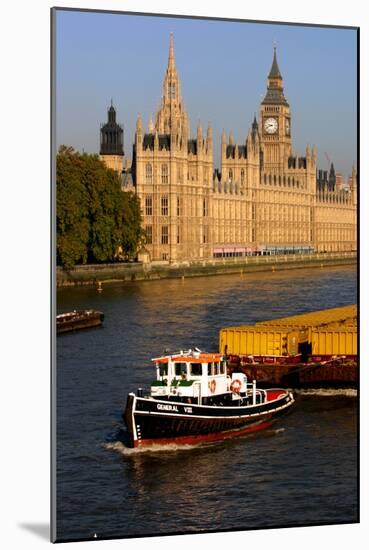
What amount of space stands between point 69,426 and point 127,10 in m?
4.83

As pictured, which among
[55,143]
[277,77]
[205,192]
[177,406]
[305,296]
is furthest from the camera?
[205,192]

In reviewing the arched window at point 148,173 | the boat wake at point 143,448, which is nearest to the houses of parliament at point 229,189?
the arched window at point 148,173

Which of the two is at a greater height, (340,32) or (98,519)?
(340,32)

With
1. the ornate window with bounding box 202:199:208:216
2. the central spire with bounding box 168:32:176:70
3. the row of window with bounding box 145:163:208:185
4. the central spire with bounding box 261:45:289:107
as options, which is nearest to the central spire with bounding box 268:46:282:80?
the central spire with bounding box 261:45:289:107

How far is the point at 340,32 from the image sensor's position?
1329 centimetres

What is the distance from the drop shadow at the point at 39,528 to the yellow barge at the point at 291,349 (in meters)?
7.00

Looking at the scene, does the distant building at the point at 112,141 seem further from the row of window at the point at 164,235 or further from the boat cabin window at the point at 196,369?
the boat cabin window at the point at 196,369

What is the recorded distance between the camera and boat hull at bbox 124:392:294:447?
52.7ft

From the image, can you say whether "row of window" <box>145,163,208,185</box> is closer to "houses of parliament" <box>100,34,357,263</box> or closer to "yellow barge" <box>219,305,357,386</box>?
"houses of parliament" <box>100,34,357,263</box>

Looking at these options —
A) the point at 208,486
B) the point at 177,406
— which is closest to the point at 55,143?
the point at 208,486

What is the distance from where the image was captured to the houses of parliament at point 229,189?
16409mm

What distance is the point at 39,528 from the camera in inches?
484

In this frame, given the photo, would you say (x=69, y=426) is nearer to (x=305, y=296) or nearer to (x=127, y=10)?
(x=127, y=10)

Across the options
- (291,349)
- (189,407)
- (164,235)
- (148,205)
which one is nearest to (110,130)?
(189,407)
